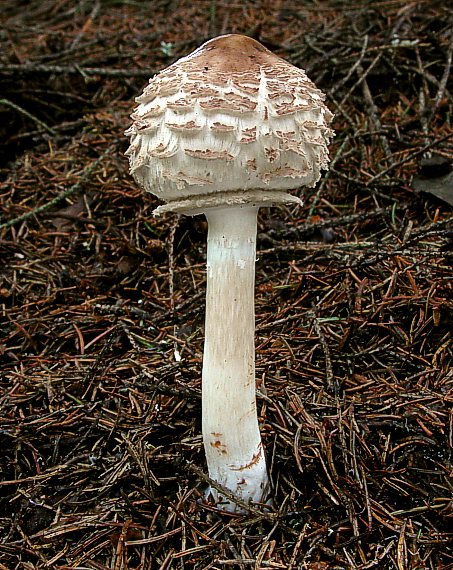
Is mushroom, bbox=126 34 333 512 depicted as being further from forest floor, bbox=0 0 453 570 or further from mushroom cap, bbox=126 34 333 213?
forest floor, bbox=0 0 453 570

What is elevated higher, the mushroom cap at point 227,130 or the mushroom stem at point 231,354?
the mushroom cap at point 227,130

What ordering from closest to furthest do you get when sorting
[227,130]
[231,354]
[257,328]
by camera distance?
[227,130] < [231,354] < [257,328]

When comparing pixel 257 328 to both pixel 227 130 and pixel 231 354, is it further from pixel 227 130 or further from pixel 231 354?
pixel 227 130

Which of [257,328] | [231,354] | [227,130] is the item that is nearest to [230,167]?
[227,130]

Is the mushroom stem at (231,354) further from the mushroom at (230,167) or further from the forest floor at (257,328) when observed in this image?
the forest floor at (257,328)

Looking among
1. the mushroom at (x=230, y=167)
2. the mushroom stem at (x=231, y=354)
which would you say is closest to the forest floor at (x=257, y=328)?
the mushroom stem at (x=231, y=354)

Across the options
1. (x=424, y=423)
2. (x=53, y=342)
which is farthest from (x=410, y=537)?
(x=53, y=342)
